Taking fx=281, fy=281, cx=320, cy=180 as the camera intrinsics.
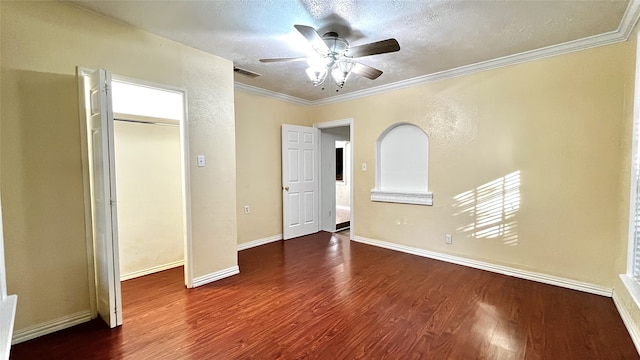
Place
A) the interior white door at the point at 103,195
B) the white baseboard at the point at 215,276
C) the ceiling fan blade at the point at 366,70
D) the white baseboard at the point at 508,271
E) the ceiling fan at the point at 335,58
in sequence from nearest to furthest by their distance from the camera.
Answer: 1. the interior white door at the point at 103,195
2. the ceiling fan at the point at 335,58
3. the ceiling fan blade at the point at 366,70
4. the white baseboard at the point at 508,271
5. the white baseboard at the point at 215,276

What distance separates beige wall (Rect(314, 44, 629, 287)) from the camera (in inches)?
104

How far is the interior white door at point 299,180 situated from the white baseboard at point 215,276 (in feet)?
5.16

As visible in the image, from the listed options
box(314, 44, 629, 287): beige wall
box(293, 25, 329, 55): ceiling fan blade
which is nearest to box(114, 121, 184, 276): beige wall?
box(293, 25, 329, 55): ceiling fan blade

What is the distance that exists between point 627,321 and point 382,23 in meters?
3.01

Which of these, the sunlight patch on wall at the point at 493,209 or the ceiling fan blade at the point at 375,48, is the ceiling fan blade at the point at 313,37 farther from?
the sunlight patch on wall at the point at 493,209

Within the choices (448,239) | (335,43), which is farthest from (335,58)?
(448,239)

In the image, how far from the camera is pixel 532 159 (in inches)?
118

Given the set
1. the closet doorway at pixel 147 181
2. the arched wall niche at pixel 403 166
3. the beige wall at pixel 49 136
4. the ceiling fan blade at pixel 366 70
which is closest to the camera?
the beige wall at pixel 49 136

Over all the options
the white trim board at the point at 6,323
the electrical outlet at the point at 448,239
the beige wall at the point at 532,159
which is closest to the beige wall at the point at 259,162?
the beige wall at the point at 532,159

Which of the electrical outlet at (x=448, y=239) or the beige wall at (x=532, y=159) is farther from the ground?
the beige wall at (x=532, y=159)

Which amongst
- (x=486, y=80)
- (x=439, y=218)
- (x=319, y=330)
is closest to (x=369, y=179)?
(x=439, y=218)

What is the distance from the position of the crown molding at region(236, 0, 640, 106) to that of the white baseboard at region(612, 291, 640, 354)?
2.27 m

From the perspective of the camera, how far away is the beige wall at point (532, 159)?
263cm

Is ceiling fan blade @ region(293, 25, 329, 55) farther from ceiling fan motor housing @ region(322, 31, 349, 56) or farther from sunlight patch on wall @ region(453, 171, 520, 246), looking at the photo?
sunlight patch on wall @ region(453, 171, 520, 246)
